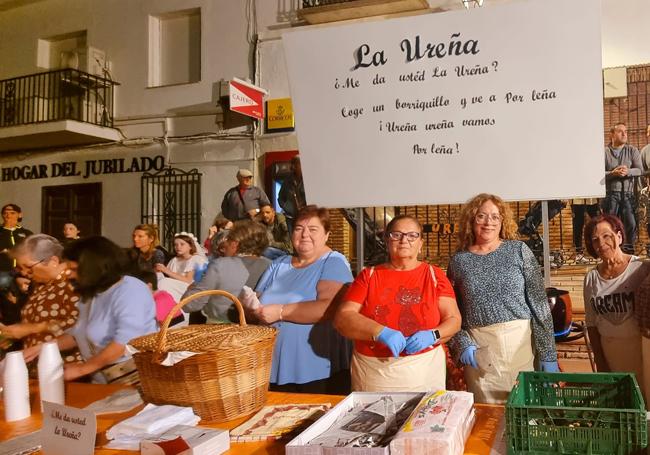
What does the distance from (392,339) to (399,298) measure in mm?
219

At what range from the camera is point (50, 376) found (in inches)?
60.6

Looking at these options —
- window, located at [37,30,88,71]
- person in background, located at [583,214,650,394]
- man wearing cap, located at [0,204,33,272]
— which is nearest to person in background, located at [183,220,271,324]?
person in background, located at [583,214,650,394]

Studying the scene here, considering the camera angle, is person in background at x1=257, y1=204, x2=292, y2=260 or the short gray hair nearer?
the short gray hair

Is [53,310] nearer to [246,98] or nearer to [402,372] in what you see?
[402,372]

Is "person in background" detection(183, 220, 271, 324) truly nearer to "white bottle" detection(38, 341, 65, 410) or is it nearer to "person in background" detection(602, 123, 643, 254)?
"white bottle" detection(38, 341, 65, 410)

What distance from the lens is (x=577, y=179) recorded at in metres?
2.09

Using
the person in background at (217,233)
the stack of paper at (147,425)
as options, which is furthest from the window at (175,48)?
the stack of paper at (147,425)

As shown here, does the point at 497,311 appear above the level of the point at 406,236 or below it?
below

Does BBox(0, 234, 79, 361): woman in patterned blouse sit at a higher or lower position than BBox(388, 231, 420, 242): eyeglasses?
lower

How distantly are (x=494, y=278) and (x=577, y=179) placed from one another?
1.59ft

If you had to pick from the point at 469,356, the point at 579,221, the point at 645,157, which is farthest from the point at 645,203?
the point at 469,356

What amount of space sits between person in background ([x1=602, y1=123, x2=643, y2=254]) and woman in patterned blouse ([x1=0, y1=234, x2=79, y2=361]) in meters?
5.37

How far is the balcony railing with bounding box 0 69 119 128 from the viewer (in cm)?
882

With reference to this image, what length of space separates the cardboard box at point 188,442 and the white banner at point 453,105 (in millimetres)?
1399
